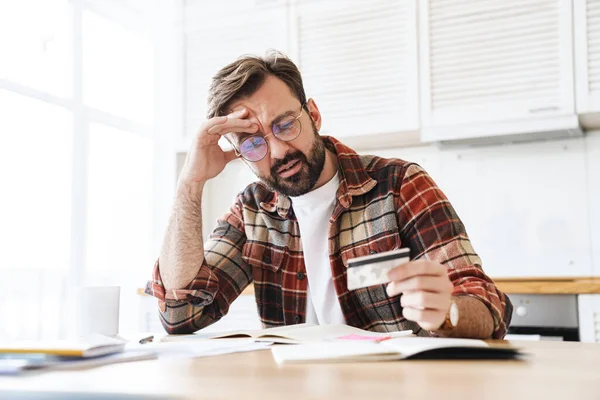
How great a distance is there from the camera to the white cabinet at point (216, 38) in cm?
334

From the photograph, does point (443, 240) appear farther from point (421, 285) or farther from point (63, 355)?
point (63, 355)

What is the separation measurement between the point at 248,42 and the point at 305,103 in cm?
171

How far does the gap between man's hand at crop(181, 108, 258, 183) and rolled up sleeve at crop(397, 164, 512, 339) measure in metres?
0.42

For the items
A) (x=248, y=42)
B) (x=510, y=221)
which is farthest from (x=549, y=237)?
(x=248, y=42)

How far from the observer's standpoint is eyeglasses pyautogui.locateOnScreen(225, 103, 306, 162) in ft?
5.30

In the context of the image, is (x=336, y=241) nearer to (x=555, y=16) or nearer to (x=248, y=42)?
(x=555, y=16)

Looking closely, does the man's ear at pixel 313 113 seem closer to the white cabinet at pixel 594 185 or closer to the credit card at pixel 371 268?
the credit card at pixel 371 268

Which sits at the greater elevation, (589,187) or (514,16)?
(514,16)

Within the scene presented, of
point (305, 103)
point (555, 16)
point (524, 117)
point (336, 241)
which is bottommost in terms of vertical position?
point (336, 241)

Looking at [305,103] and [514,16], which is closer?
[305,103]

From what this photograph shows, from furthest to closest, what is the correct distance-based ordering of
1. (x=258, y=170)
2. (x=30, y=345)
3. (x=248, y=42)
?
(x=248, y=42), (x=258, y=170), (x=30, y=345)

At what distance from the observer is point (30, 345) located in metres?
0.97

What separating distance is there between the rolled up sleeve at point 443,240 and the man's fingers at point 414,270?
279 mm

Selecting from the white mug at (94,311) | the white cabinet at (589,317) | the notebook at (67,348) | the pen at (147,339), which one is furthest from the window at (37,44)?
the white cabinet at (589,317)
